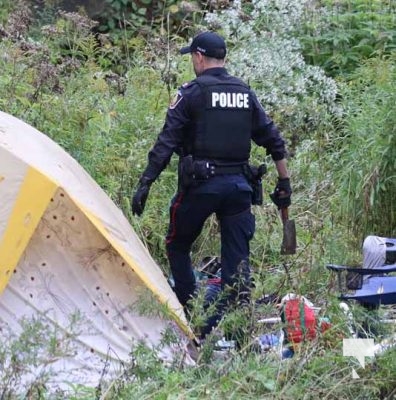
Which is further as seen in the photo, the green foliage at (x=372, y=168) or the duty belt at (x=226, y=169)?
the green foliage at (x=372, y=168)

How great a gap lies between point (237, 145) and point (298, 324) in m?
1.17

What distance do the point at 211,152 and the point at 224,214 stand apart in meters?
0.39

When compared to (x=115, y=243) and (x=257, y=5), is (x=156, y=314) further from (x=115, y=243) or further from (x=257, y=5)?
(x=257, y=5)

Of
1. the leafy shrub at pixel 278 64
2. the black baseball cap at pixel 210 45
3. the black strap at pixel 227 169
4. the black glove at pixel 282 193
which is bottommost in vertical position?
the leafy shrub at pixel 278 64

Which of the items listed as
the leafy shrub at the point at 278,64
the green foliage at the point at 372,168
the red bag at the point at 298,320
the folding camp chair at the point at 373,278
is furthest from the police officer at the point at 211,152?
the leafy shrub at the point at 278,64

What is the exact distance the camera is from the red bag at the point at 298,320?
511cm

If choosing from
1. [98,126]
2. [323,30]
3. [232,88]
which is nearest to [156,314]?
[232,88]

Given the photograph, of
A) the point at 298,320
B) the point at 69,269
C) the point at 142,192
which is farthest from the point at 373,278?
the point at 69,269

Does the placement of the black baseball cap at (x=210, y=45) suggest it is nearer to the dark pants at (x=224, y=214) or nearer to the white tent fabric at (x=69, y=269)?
the dark pants at (x=224, y=214)

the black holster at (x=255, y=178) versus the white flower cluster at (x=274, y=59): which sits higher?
the black holster at (x=255, y=178)

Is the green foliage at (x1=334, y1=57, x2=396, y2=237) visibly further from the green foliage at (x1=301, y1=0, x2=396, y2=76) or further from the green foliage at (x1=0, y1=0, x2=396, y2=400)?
the green foliage at (x1=301, y1=0, x2=396, y2=76)

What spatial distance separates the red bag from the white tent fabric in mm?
527

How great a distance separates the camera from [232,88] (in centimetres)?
579

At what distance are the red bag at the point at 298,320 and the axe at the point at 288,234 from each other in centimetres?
98
